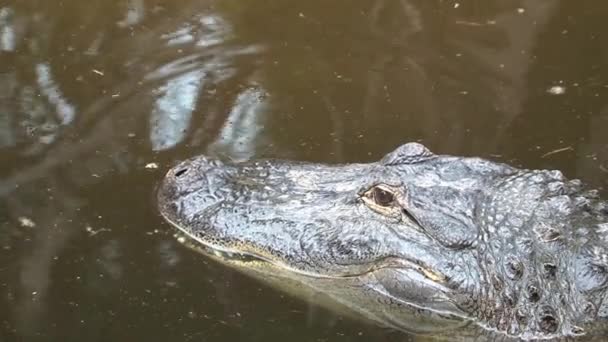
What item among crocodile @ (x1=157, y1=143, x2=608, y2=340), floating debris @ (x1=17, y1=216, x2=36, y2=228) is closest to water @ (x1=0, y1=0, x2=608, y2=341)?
floating debris @ (x1=17, y1=216, x2=36, y2=228)

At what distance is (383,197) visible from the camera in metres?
4.20

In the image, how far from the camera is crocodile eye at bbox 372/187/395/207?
420 centimetres

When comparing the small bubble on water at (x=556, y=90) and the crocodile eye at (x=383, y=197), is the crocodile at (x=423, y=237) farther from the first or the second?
the small bubble on water at (x=556, y=90)

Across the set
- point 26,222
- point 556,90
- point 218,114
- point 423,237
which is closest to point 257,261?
point 423,237

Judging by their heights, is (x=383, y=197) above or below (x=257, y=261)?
above

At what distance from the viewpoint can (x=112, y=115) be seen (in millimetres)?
5574

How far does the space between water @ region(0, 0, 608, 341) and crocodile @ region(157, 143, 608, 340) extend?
0.60ft

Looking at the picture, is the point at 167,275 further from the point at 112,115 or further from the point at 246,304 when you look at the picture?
the point at 112,115

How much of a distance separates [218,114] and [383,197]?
5.94 feet

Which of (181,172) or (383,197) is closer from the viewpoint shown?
(383,197)

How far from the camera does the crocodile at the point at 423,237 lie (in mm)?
4004

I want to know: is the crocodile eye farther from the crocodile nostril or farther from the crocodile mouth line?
the crocodile nostril

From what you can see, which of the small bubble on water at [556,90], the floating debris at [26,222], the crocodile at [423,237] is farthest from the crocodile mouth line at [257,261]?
the small bubble on water at [556,90]

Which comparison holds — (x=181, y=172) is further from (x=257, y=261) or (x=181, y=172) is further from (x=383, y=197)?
(x=383, y=197)
